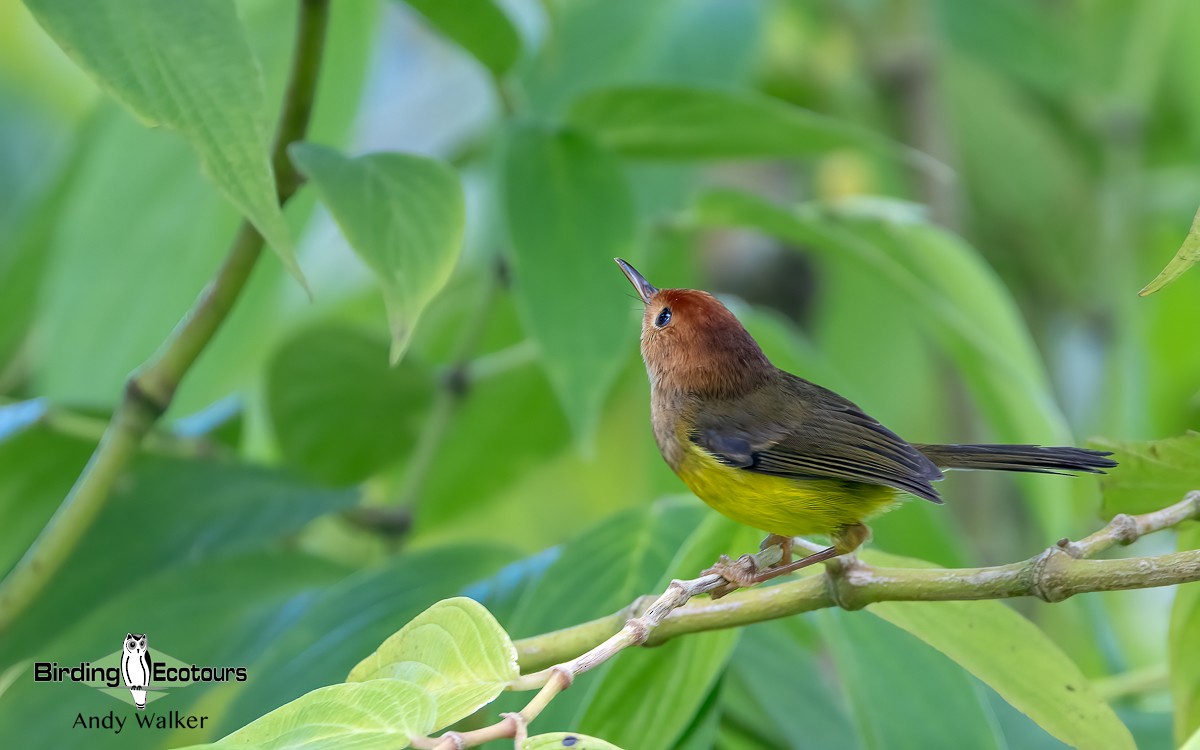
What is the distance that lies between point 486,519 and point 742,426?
2.62 ft

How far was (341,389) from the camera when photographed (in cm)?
122

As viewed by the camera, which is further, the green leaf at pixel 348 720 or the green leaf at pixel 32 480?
the green leaf at pixel 32 480

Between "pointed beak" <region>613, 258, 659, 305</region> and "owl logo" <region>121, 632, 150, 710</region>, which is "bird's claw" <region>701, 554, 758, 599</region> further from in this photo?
"owl logo" <region>121, 632, 150, 710</region>

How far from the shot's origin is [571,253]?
103cm

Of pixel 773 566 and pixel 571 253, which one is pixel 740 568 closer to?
pixel 773 566

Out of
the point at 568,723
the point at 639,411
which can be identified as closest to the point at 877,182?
the point at 639,411

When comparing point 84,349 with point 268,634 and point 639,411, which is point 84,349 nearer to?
point 268,634

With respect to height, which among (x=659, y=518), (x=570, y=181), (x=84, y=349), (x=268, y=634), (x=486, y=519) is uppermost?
(x=570, y=181)

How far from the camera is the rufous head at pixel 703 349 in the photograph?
1.01 m

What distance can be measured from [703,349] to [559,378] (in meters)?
0.14

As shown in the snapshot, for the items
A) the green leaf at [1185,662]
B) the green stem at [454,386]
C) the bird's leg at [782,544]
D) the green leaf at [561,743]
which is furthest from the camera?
the green stem at [454,386]

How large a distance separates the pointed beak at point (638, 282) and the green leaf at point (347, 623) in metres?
0.26

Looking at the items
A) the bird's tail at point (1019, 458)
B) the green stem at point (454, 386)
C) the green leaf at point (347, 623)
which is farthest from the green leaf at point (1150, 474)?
the green stem at point (454, 386)

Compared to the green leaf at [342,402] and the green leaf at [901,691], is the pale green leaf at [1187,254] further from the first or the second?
the green leaf at [342,402]
